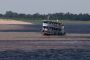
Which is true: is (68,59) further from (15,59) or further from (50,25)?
(50,25)

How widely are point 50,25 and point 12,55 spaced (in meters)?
34.4

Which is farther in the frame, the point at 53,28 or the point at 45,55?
the point at 53,28

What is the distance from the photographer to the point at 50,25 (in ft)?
226

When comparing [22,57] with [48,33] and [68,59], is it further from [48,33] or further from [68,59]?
[48,33]

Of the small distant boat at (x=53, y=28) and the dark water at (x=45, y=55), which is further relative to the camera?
the small distant boat at (x=53, y=28)

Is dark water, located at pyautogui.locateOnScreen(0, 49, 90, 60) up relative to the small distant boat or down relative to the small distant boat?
up

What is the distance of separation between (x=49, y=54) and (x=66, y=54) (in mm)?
1127

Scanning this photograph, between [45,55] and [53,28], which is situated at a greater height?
[45,55]

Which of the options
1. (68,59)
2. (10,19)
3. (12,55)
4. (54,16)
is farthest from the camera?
(10,19)

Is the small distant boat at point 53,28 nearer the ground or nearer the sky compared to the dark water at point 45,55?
nearer the ground

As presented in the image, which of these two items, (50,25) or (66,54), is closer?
(66,54)

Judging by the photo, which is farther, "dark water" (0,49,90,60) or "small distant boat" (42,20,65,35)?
"small distant boat" (42,20,65,35)

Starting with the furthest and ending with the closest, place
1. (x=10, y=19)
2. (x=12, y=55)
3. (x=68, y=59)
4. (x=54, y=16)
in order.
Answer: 1. (x=10, y=19)
2. (x=54, y=16)
3. (x=12, y=55)
4. (x=68, y=59)

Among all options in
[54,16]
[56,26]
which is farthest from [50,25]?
[54,16]
